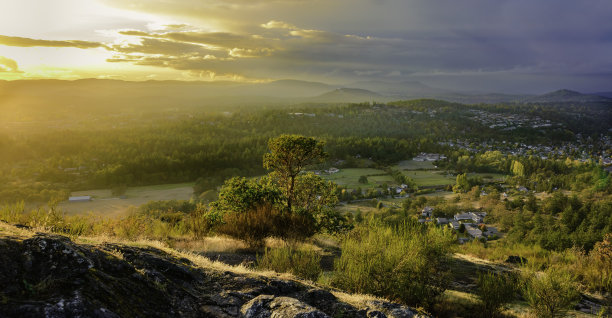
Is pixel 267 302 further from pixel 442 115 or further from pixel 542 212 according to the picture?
pixel 442 115

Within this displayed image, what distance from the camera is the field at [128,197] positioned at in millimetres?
44688

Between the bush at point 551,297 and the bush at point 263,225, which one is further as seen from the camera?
the bush at point 263,225

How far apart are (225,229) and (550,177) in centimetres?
9583

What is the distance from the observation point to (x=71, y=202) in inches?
1898

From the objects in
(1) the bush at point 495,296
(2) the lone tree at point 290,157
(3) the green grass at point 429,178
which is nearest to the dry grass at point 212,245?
(2) the lone tree at point 290,157

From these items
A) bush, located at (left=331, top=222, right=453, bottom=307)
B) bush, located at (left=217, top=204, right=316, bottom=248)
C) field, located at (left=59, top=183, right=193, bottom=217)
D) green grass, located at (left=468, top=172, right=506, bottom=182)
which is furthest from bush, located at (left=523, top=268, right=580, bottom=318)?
green grass, located at (left=468, top=172, right=506, bottom=182)

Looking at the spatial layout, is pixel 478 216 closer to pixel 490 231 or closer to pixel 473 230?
pixel 490 231

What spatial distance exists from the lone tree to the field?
3713 centimetres

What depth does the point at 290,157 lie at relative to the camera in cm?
1318

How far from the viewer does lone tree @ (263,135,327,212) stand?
12891 millimetres

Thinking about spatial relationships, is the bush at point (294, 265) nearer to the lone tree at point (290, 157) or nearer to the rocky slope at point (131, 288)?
the rocky slope at point (131, 288)

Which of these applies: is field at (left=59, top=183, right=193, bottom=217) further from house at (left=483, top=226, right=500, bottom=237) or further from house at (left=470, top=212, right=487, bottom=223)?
house at (left=470, top=212, right=487, bottom=223)

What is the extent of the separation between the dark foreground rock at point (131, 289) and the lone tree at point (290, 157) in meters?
7.53

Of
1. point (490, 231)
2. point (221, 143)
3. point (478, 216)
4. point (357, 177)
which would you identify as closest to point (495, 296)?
point (490, 231)
